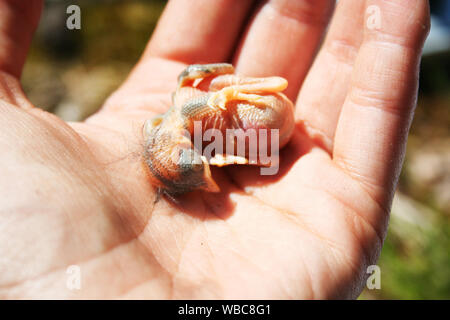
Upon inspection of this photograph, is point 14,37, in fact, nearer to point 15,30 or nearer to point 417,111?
point 15,30

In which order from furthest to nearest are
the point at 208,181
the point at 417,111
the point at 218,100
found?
the point at 417,111, the point at 218,100, the point at 208,181

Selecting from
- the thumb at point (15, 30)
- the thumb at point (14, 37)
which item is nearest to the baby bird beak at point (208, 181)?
the thumb at point (14, 37)

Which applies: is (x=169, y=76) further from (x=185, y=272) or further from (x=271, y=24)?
(x=185, y=272)

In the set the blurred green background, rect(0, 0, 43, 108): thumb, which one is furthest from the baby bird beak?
the blurred green background

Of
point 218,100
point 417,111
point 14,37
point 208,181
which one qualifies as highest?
point 14,37

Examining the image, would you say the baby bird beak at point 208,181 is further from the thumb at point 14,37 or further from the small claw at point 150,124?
the thumb at point 14,37

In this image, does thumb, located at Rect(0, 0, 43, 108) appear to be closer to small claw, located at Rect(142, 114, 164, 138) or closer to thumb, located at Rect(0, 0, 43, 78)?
thumb, located at Rect(0, 0, 43, 78)

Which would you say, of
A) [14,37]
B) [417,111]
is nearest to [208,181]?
[14,37]
